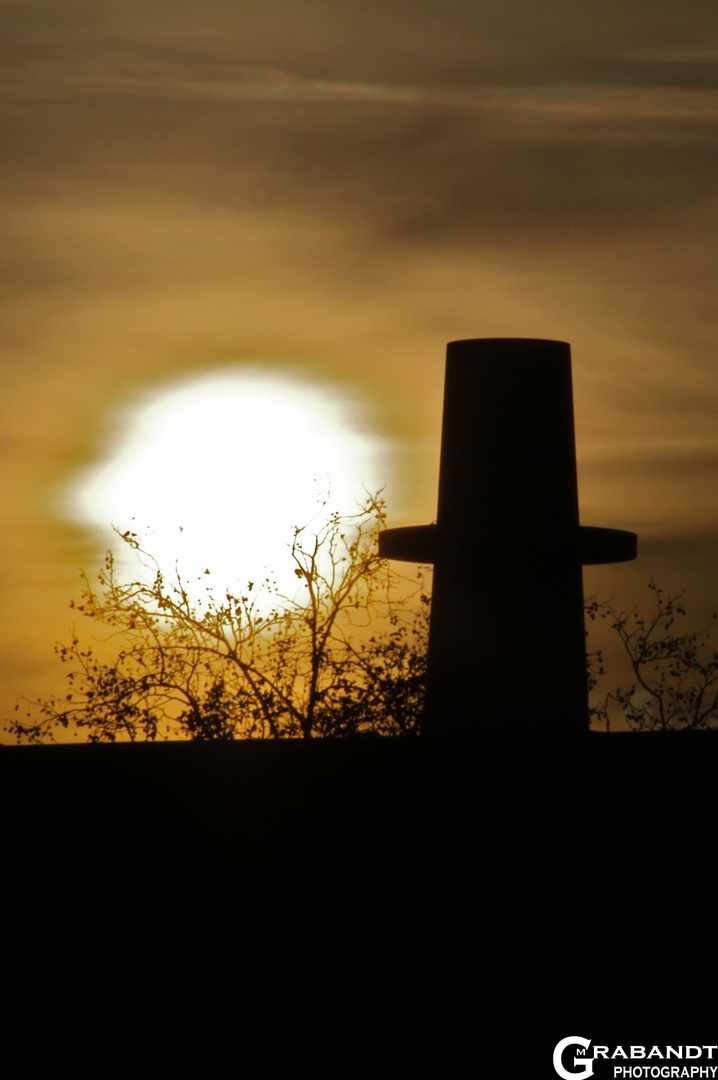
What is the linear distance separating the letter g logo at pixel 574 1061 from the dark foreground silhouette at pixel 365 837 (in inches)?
44.4

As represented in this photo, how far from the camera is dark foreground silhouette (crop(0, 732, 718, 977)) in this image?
319 inches

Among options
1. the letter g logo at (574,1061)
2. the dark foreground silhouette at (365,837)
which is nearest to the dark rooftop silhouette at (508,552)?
the dark foreground silhouette at (365,837)

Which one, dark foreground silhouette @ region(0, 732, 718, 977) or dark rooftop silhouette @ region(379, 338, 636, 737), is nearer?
dark foreground silhouette @ region(0, 732, 718, 977)

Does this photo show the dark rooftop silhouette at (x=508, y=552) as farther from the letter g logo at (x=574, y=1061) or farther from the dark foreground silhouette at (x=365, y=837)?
the letter g logo at (x=574, y=1061)

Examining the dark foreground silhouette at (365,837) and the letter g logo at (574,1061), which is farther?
the dark foreground silhouette at (365,837)

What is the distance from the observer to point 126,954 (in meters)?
7.21

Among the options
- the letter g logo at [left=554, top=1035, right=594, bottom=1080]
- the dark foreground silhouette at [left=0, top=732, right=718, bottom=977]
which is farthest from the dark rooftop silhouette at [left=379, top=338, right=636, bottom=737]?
the letter g logo at [left=554, top=1035, right=594, bottom=1080]

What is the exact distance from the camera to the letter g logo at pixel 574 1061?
6328mm

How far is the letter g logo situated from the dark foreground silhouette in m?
1.13

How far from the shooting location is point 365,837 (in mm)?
8789

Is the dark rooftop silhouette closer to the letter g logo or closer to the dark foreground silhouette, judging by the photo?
the dark foreground silhouette

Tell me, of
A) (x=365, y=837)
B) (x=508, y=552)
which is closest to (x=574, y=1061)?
(x=365, y=837)

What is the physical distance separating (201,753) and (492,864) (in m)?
2.46

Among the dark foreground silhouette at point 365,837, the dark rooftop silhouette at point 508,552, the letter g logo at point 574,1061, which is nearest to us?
the letter g logo at point 574,1061
